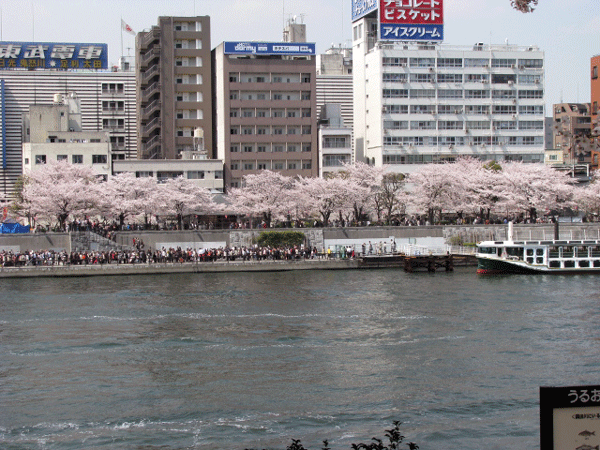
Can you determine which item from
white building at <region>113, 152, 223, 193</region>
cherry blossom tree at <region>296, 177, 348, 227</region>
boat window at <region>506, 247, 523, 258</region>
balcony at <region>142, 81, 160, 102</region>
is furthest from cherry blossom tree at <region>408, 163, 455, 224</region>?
balcony at <region>142, 81, 160, 102</region>

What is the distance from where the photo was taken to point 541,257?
66.5m

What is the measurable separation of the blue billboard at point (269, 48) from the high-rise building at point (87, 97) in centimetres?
3074

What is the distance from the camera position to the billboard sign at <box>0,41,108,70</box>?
11231 centimetres

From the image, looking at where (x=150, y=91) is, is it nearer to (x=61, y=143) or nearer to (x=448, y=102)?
(x=61, y=143)

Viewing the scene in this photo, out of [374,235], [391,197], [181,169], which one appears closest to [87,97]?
[181,169]

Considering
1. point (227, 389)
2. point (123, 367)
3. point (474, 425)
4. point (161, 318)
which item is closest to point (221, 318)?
point (161, 318)

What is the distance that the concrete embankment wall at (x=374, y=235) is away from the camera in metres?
74.5

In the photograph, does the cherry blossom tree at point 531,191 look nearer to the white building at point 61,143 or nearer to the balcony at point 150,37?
the balcony at point 150,37

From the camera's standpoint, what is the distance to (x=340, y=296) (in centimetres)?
4950

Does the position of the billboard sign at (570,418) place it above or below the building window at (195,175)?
below

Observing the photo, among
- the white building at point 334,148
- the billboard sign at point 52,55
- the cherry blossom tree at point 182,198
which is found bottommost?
the cherry blossom tree at point 182,198

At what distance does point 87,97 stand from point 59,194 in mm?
52045

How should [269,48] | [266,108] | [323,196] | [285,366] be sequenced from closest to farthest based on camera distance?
[285,366], [323,196], [269,48], [266,108]

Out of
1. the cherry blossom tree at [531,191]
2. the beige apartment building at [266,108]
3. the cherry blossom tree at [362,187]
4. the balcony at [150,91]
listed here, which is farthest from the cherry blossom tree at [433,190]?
the balcony at [150,91]
